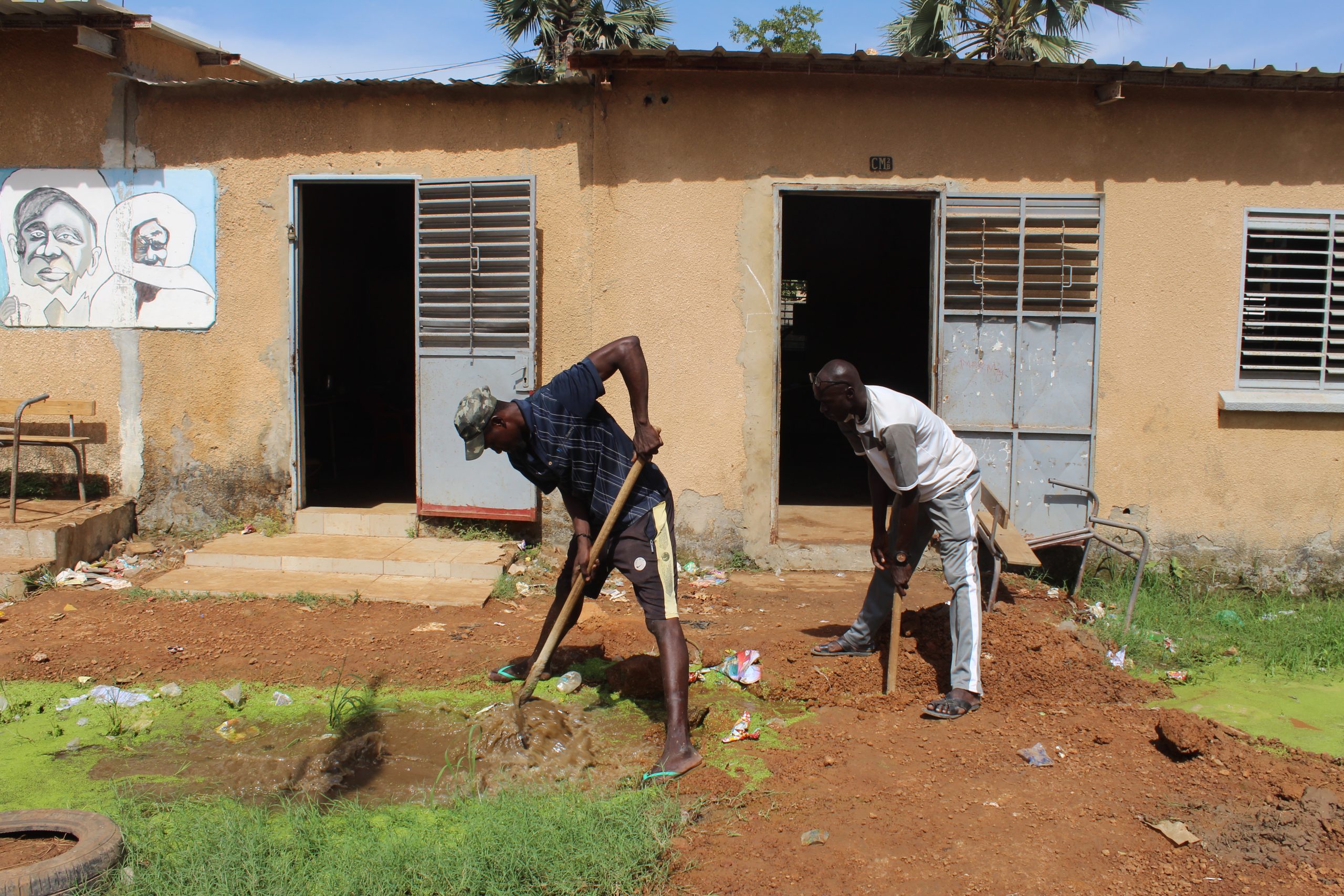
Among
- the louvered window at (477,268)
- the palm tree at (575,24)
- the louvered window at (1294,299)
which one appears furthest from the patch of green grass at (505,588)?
the palm tree at (575,24)

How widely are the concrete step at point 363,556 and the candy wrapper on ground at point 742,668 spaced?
7.28 feet

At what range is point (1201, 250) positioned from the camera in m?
6.34

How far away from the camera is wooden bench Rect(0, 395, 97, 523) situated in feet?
21.0

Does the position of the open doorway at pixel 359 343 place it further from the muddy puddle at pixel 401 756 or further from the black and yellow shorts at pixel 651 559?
the black and yellow shorts at pixel 651 559

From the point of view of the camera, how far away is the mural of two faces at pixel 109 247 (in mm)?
6887

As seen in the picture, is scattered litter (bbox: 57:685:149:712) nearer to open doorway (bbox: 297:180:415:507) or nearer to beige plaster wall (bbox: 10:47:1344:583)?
open doorway (bbox: 297:180:415:507)

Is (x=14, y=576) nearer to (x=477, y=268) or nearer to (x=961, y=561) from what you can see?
(x=477, y=268)

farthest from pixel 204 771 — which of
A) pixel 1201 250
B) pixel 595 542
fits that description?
pixel 1201 250

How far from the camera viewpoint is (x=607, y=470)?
3758 mm

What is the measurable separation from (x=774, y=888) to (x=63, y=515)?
6.13 metres

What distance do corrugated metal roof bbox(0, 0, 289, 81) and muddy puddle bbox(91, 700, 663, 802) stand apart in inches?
209

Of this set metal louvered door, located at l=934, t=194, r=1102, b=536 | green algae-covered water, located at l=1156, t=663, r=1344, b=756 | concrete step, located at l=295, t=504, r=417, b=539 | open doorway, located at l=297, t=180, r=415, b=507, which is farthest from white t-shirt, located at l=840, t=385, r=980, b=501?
open doorway, located at l=297, t=180, r=415, b=507

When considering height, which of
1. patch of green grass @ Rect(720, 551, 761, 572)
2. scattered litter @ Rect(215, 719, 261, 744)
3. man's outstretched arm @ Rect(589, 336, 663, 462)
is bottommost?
scattered litter @ Rect(215, 719, 261, 744)

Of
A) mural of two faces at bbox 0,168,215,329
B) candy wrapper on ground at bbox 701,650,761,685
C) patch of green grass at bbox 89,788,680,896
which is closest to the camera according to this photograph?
Result: patch of green grass at bbox 89,788,680,896
